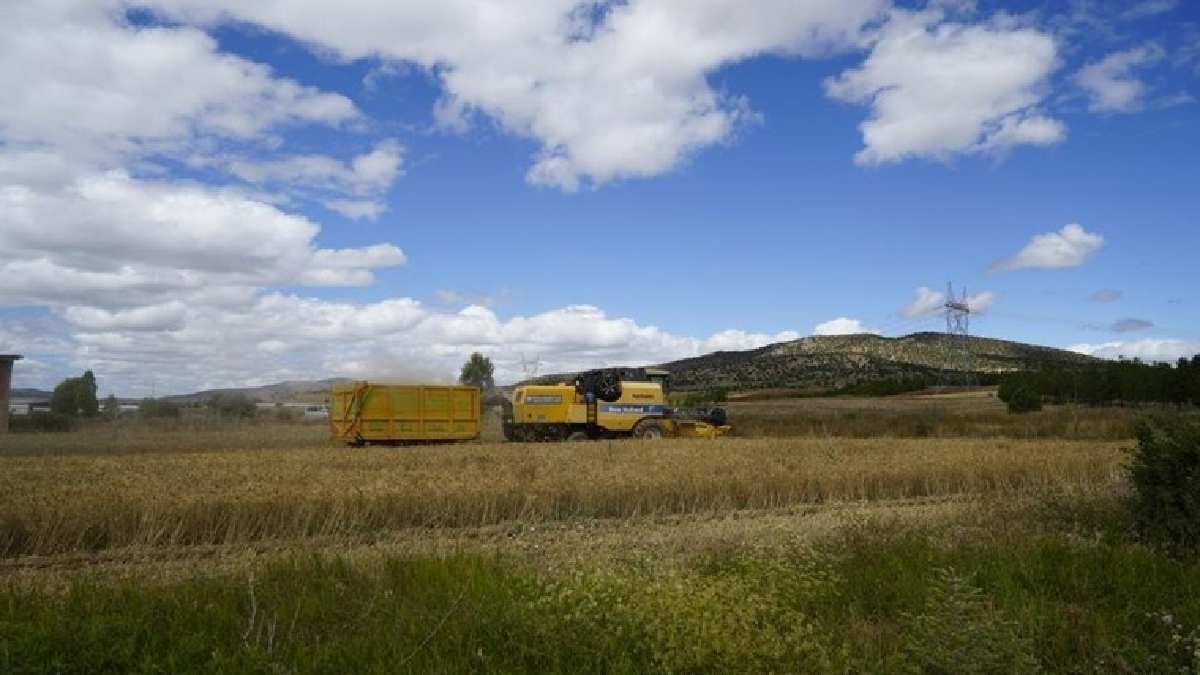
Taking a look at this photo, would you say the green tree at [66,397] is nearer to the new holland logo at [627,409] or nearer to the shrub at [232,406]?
the shrub at [232,406]

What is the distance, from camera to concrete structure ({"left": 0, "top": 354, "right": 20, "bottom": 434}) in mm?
38625

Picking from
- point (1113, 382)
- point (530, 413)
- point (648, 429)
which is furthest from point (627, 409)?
point (1113, 382)

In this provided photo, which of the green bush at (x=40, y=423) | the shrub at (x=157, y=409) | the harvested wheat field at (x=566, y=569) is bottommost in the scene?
the harvested wheat field at (x=566, y=569)

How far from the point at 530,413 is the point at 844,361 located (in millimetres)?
115367

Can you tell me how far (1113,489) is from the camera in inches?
559

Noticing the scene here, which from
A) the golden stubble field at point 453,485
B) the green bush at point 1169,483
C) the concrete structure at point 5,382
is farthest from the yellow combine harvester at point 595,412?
the concrete structure at point 5,382

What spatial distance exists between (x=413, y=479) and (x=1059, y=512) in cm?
1091

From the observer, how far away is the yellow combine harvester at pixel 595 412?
1204 inches

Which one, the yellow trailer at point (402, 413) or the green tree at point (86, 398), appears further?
the green tree at point (86, 398)

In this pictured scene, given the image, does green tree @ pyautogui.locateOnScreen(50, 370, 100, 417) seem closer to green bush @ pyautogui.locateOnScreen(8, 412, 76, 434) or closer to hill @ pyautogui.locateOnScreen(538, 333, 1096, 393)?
green bush @ pyautogui.locateOnScreen(8, 412, 76, 434)

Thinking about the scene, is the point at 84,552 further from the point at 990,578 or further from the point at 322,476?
the point at 990,578

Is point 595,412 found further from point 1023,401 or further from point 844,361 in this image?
point 844,361

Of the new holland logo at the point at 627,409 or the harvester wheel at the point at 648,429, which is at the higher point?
the new holland logo at the point at 627,409

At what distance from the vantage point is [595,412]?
3055 centimetres
